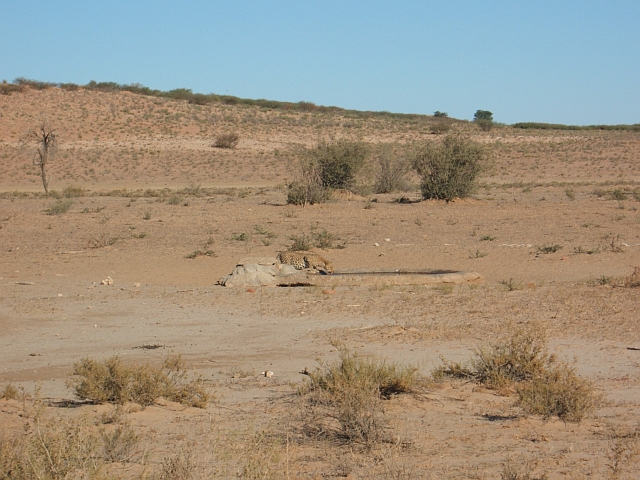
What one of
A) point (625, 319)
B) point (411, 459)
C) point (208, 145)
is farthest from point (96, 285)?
A: point (208, 145)

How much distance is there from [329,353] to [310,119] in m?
59.1

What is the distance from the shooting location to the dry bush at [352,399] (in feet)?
19.1

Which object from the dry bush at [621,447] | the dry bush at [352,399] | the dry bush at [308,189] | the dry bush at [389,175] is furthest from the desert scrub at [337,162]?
the dry bush at [621,447]

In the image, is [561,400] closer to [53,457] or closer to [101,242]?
[53,457]

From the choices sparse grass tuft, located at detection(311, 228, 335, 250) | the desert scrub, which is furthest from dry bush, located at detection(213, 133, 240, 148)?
sparse grass tuft, located at detection(311, 228, 335, 250)

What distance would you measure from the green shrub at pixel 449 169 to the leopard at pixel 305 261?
14.2 m

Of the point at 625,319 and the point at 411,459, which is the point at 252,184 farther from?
the point at 411,459

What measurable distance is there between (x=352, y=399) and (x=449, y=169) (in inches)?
879

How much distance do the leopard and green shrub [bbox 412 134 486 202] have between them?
1420 centimetres

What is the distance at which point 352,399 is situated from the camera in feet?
19.7

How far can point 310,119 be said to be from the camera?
67000mm

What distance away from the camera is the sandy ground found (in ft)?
18.5

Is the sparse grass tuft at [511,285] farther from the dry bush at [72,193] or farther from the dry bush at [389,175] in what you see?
the dry bush at [72,193]

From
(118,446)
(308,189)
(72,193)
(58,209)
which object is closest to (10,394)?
(118,446)
